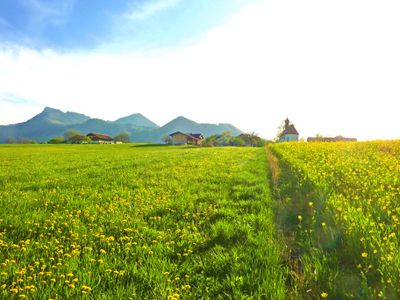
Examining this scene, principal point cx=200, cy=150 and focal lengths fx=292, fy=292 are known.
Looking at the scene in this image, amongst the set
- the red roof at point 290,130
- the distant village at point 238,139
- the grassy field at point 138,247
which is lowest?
the grassy field at point 138,247

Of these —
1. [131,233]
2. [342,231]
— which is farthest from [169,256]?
[342,231]

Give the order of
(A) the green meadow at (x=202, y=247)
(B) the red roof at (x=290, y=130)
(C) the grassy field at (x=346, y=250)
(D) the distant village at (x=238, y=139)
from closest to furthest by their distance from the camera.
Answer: (C) the grassy field at (x=346, y=250) < (A) the green meadow at (x=202, y=247) < (D) the distant village at (x=238, y=139) < (B) the red roof at (x=290, y=130)

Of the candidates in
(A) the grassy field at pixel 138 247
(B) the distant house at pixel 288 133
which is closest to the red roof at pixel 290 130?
(B) the distant house at pixel 288 133

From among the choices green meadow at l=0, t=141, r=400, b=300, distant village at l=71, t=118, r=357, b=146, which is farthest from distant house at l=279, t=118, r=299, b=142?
green meadow at l=0, t=141, r=400, b=300

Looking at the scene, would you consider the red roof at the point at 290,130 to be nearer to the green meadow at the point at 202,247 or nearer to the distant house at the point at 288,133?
the distant house at the point at 288,133

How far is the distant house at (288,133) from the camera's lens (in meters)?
140

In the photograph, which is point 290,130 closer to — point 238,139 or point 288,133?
point 288,133

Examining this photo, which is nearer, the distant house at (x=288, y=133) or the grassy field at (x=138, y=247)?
the grassy field at (x=138, y=247)

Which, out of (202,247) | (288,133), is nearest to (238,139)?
(288,133)

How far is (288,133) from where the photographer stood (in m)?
145

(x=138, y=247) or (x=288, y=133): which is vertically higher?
(x=288, y=133)

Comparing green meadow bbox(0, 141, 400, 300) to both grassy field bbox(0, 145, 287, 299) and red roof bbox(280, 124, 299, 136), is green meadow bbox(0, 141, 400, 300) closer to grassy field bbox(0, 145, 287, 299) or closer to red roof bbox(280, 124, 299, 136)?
grassy field bbox(0, 145, 287, 299)

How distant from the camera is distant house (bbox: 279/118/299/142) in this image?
140 m

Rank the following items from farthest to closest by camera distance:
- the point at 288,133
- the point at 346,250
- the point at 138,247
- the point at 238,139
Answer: the point at 238,139 < the point at 288,133 < the point at 138,247 < the point at 346,250
